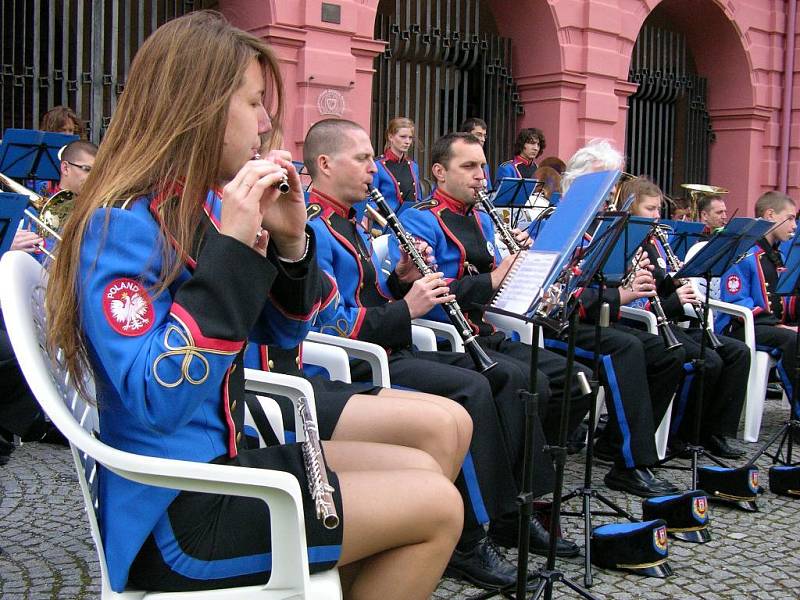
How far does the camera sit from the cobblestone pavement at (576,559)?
10.8ft

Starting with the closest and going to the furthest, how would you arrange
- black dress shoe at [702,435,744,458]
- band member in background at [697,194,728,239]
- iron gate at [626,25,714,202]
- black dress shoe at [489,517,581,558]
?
black dress shoe at [489,517,581,558] < black dress shoe at [702,435,744,458] < band member in background at [697,194,728,239] < iron gate at [626,25,714,202]

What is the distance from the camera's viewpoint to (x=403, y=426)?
2.67 meters

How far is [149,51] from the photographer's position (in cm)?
198

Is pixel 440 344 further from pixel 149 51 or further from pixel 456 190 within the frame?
pixel 149 51

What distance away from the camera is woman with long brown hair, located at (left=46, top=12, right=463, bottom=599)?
1.78 metres

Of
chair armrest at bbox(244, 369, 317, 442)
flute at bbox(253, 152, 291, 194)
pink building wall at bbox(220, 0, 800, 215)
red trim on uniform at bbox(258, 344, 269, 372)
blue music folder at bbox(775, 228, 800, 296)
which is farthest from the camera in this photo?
pink building wall at bbox(220, 0, 800, 215)

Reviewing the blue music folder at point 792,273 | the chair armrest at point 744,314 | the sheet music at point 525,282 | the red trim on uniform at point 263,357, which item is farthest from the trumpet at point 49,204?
the chair armrest at point 744,314

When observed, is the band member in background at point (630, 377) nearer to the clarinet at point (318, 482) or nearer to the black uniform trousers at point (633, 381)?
the black uniform trousers at point (633, 381)

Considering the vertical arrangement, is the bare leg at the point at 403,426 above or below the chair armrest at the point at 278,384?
below

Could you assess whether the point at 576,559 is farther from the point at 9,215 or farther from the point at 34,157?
the point at 34,157

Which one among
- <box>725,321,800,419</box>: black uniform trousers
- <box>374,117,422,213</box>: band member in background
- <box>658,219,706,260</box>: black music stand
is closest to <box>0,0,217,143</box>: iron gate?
<box>374,117,422,213</box>: band member in background

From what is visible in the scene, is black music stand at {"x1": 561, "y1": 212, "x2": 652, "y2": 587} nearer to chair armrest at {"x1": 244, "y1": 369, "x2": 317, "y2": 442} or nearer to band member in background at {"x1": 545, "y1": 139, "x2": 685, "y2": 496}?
band member in background at {"x1": 545, "y1": 139, "x2": 685, "y2": 496}

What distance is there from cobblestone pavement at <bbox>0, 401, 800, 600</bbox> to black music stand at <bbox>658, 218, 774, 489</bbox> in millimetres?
384

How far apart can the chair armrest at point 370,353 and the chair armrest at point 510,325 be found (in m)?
1.25
